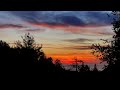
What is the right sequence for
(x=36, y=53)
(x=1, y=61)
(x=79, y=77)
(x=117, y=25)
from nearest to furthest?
(x=79, y=77) → (x=1, y=61) → (x=117, y=25) → (x=36, y=53)

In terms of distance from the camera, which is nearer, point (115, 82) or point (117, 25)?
point (115, 82)

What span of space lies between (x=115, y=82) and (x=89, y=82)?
3.81ft

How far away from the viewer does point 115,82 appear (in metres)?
12.7

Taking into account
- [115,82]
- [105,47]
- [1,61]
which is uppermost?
[105,47]

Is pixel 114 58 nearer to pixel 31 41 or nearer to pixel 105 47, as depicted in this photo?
pixel 105 47

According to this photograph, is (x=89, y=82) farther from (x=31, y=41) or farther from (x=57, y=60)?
(x=57, y=60)

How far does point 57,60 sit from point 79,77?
26.7 m

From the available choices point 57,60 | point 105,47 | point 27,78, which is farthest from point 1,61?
point 57,60

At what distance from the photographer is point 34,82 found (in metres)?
12.2
